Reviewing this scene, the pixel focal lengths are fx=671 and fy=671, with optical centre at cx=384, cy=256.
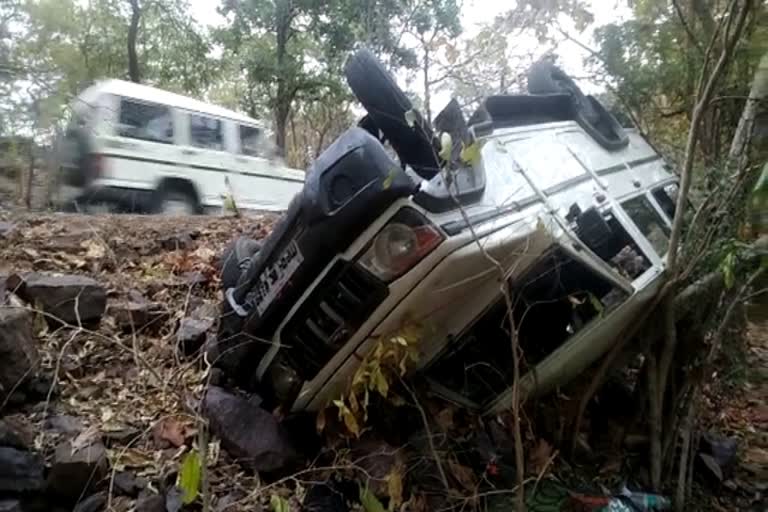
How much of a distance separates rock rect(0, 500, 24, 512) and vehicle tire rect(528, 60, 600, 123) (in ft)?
12.7

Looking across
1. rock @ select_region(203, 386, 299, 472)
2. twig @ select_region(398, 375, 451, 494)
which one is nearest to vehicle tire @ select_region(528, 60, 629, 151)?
twig @ select_region(398, 375, 451, 494)

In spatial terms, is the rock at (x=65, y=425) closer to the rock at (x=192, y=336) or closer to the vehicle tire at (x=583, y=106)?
the rock at (x=192, y=336)

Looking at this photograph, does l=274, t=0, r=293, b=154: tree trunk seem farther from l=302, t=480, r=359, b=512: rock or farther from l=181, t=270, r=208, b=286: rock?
l=302, t=480, r=359, b=512: rock

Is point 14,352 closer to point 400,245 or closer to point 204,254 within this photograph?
point 400,245

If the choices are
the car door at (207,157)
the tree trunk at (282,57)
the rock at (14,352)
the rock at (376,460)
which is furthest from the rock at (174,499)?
the tree trunk at (282,57)

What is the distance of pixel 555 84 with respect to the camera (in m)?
4.78

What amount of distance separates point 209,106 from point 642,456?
719 cm

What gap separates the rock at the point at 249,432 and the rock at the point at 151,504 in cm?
42

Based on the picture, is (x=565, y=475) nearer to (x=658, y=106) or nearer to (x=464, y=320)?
(x=464, y=320)

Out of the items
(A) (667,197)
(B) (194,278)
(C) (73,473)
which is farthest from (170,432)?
(A) (667,197)

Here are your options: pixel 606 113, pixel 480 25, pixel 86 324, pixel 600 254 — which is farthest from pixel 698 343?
pixel 480 25

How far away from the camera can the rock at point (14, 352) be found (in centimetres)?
302

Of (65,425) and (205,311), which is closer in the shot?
(65,425)

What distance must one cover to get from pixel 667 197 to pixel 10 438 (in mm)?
3922
